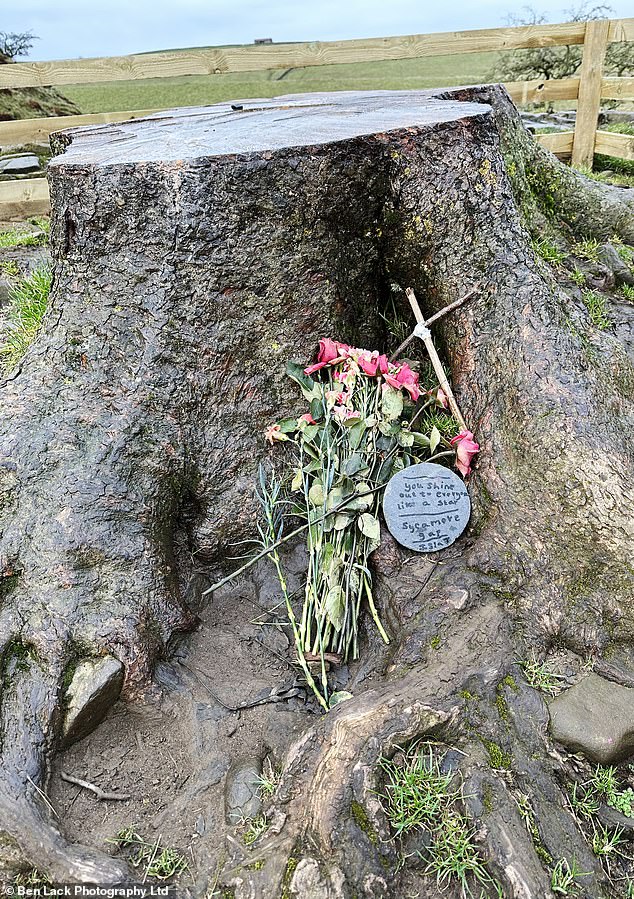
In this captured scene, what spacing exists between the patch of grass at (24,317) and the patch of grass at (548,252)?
8.05 feet

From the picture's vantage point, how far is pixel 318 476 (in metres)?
2.55

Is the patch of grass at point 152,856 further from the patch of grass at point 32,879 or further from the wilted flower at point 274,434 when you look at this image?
the wilted flower at point 274,434

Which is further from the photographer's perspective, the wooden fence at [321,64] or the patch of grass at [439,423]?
the wooden fence at [321,64]

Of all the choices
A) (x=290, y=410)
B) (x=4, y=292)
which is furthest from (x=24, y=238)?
(x=290, y=410)

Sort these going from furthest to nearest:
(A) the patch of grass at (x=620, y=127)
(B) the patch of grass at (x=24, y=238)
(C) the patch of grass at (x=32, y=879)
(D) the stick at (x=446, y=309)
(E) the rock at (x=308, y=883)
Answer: (A) the patch of grass at (x=620, y=127) < (B) the patch of grass at (x=24, y=238) < (D) the stick at (x=446, y=309) < (C) the patch of grass at (x=32, y=879) < (E) the rock at (x=308, y=883)

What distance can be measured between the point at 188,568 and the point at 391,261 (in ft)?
5.02

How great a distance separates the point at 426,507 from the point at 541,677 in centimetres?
70

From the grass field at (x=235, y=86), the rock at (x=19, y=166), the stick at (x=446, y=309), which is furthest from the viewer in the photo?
the grass field at (x=235, y=86)

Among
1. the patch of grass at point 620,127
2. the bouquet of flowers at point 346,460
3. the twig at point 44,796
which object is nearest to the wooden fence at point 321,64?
the patch of grass at point 620,127

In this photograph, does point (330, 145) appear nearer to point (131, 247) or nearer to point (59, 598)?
point (131, 247)

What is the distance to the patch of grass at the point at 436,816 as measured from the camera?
1707 mm

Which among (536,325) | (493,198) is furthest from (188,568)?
(493,198)

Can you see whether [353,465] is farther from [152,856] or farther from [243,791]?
[152,856]

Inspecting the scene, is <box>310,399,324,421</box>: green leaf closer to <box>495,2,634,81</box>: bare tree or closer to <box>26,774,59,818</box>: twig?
<box>26,774,59,818</box>: twig
